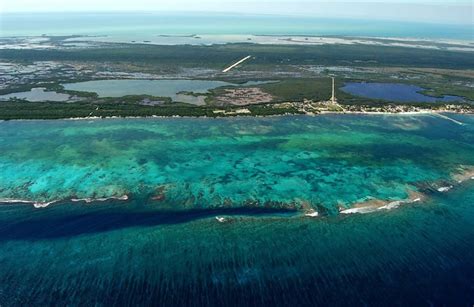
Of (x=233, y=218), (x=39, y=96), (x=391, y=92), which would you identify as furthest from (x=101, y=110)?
(x=391, y=92)

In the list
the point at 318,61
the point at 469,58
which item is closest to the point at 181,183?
the point at 318,61

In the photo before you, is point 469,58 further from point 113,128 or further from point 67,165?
point 67,165

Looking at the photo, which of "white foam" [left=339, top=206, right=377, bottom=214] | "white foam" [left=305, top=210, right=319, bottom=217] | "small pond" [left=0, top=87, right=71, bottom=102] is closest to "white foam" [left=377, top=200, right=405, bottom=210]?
"white foam" [left=339, top=206, right=377, bottom=214]

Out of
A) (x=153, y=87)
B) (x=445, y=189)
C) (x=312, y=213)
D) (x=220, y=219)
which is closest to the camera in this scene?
(x=220, y=219)

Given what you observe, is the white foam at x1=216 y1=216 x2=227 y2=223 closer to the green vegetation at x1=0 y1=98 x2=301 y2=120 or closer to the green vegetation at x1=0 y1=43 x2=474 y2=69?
the green vegetation at x1=0 y1=98 x2=301 y2=120

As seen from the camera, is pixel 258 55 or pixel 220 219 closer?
pixel 220 219

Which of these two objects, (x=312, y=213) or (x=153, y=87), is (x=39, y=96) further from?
(x=312, y=213)
